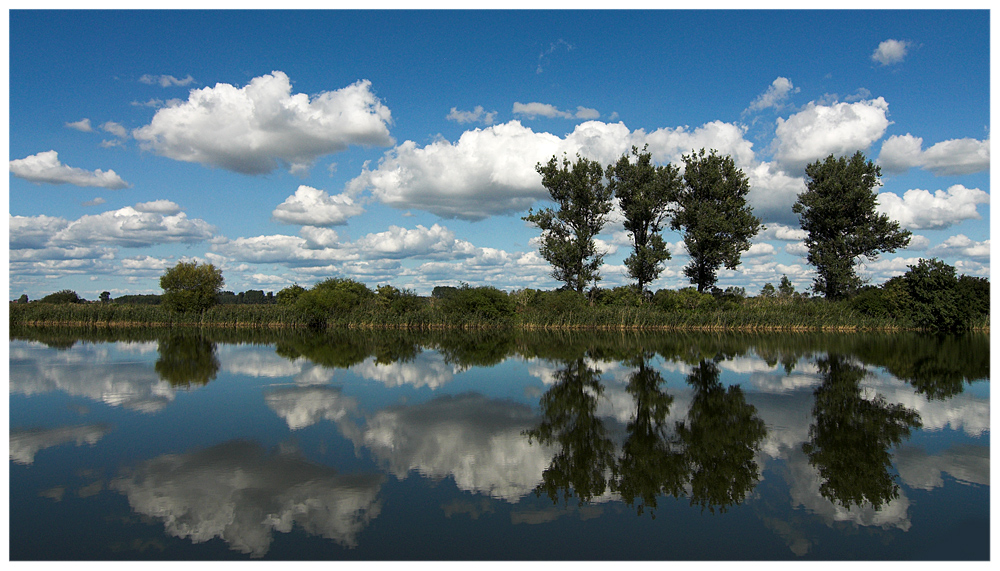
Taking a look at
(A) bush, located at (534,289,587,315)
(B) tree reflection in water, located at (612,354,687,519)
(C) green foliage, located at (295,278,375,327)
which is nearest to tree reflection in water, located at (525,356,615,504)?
(B) tree reflection in water, located at (612,354,687,519)

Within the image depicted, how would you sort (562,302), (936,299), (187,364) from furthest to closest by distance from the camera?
(562,302) → (936,299) → (187,364)

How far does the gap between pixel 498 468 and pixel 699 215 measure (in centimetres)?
3782

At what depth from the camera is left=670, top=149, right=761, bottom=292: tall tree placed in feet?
131

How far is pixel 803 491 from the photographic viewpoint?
5.52 m

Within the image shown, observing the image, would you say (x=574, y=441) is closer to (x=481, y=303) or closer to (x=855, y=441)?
(x=855, y=441)

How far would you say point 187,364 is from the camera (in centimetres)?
1588

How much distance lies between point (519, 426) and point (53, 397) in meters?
9.18

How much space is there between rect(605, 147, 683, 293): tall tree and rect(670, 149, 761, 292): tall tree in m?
1.26

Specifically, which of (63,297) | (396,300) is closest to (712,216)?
(396,300)

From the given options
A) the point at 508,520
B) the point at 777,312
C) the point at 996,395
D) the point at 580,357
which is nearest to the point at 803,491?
the point at 508,520

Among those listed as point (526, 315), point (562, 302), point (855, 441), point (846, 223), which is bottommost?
point (855, 441)

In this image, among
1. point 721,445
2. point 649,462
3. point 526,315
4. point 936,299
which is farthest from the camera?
point 526,315

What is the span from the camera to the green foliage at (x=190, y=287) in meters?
44.2

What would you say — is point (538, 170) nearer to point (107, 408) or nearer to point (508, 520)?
point (107, 408)
